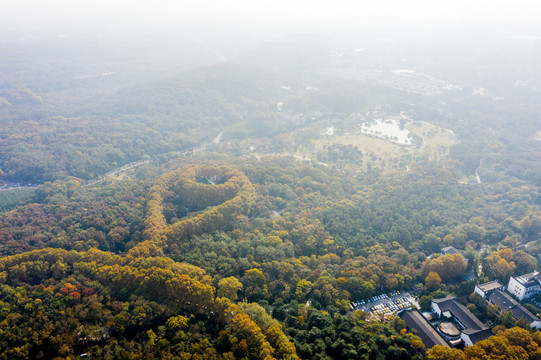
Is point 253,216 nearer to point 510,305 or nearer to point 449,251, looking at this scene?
point 449,251

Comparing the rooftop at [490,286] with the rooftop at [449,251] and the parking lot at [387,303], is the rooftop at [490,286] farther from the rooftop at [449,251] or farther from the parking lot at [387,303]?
the parking lot at [387,303]

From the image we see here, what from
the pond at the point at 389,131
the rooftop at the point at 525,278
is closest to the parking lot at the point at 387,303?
the rooftop at the point at 525,278

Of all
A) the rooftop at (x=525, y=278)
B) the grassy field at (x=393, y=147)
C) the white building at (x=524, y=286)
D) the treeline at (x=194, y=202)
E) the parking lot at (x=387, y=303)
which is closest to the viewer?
the parking lot at (x=387, y=303)

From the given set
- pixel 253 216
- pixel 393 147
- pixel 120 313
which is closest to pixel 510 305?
pixel 253 216

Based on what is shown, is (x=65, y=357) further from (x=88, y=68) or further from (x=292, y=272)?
(x=88, y=68)

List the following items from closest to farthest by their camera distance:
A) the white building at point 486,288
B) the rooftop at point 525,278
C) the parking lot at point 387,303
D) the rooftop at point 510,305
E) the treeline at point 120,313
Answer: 1. the treeline at point 120,313
2. the rooftop at point 510,305
3. the parking lot at point 387,303
4. the white building at point 486,288
5. the rooftop at point 525,278
